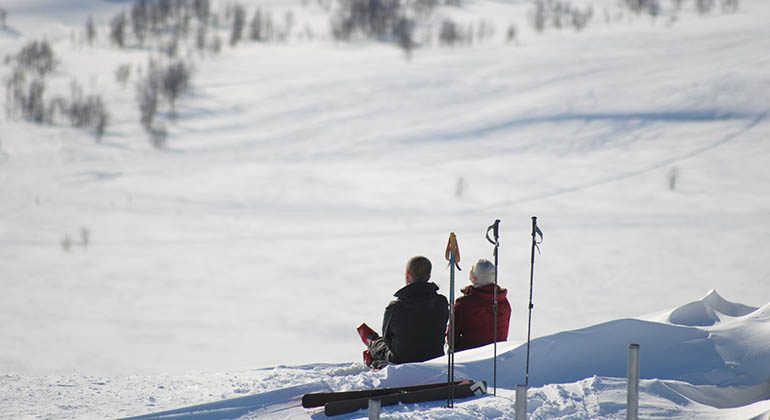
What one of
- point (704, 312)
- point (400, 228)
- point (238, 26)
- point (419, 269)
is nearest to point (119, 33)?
point (238, 26)

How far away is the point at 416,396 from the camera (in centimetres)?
385

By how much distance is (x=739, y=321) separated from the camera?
476 centimetres

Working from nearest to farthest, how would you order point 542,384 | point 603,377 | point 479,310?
point 603,377, point 542,384, point 479,310

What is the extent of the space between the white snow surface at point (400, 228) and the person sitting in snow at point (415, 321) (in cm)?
27

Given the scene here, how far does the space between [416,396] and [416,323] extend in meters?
0.71

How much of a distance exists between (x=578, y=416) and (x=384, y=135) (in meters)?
24.8

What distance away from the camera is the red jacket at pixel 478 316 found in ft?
15.5

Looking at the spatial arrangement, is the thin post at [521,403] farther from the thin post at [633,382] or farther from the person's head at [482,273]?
the person's head at [482,273]

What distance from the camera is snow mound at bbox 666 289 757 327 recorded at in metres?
5.02

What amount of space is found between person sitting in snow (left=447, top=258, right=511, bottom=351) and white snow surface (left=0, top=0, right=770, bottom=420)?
0.58 feet

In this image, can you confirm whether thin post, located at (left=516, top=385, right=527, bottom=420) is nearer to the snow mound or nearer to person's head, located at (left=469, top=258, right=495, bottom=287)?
person's head, located at (left=469, top=258, right=495, bottom=287)

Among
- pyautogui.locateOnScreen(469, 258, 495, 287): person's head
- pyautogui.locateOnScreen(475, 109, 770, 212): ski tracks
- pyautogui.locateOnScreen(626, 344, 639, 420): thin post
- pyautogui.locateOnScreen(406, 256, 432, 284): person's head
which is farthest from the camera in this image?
pyautogui.locateOnScreen(475, 109, 770, 212): ski tracks

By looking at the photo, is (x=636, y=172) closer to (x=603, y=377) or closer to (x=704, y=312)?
(x=704, y=312)

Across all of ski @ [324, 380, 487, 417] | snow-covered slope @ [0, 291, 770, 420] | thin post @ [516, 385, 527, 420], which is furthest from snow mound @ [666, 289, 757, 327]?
thin post @ [516, 385, 527, 420]
